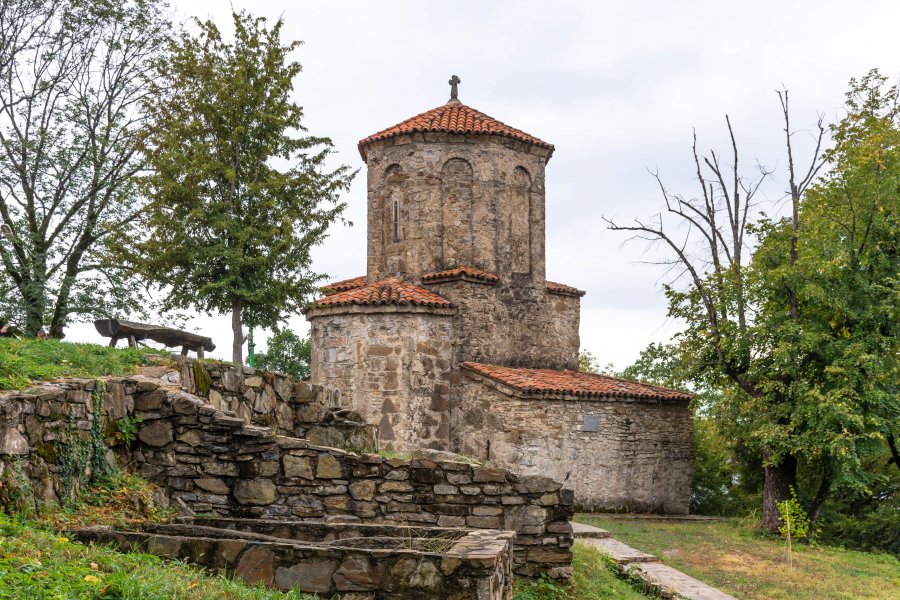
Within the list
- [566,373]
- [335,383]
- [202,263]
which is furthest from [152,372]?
[566,373]

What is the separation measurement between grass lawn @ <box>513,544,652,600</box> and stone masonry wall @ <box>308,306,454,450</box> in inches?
293

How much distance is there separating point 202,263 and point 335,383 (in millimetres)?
4939

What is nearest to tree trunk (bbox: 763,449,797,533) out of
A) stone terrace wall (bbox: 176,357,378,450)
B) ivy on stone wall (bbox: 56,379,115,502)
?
stone terrace wall (bbox: 176,357,378,450)

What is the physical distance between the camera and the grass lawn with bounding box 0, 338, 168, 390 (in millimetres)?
7504

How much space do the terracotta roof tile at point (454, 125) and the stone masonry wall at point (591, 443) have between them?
679 centimetres

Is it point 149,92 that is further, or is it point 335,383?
point 149,92

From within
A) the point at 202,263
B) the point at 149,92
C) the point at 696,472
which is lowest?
the point at 696,472

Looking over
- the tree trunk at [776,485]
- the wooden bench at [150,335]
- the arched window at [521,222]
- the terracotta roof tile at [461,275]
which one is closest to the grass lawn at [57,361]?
the wooden bench at [150,335]

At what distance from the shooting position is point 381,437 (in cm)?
1870

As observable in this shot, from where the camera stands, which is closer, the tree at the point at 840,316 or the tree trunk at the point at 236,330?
the tree at the point at 840,316

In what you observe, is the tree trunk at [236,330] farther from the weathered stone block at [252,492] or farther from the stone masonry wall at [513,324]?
the weathered stone block at [252,492]

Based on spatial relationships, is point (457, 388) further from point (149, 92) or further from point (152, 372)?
point (149, 92)

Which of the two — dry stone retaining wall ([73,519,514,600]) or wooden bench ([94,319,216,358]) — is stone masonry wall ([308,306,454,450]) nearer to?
wooden bench ([94,319,216,358])

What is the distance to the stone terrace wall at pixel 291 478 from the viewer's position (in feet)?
27.2
